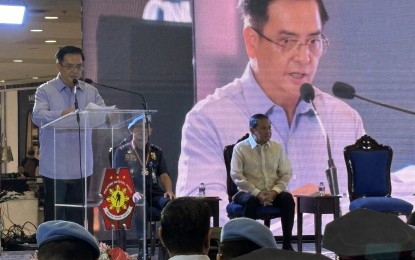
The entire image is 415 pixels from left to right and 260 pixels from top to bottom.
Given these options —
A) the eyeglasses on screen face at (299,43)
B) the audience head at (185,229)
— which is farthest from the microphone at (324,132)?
the audience head at (185,229)

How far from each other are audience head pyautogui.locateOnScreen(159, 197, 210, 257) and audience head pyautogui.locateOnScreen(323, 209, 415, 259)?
60cm

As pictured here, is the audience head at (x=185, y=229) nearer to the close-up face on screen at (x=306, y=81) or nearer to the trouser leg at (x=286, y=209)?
the trouser leg at (x=286, y=209)

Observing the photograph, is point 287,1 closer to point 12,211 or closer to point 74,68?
point 74,68

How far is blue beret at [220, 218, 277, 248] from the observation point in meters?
2.62

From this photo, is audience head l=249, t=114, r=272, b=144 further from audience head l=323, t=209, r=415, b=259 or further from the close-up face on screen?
audience head l=323, t=209, r=415, b=259

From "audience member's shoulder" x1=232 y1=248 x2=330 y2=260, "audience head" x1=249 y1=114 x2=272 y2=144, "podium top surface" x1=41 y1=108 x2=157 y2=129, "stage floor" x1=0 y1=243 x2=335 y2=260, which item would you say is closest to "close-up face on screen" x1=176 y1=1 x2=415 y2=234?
"stage floor" x1=0 y1=243 x2=335 y2=260

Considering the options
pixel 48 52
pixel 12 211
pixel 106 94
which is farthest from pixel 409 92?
pixel 48 52

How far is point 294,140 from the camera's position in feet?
A: 30.7

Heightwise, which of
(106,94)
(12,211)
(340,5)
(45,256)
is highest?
(340,5)

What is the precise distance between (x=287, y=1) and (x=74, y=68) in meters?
3.62

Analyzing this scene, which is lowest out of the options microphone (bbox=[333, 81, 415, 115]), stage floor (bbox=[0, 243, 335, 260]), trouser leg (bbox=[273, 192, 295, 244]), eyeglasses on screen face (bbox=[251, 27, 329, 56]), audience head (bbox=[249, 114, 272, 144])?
stage floor (bbox=[0, 243, 335, 260])

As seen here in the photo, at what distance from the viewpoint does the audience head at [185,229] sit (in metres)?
2.75

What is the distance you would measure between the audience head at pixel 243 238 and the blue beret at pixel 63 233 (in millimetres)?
378

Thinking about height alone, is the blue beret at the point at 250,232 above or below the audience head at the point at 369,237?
below
